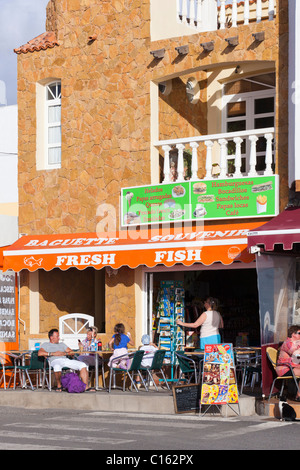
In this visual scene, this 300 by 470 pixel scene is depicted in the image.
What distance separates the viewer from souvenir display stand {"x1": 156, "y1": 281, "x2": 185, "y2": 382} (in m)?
18.7

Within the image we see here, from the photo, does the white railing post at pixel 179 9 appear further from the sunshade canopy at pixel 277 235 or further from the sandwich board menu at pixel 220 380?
the sandwich board menu at pixel 220 380

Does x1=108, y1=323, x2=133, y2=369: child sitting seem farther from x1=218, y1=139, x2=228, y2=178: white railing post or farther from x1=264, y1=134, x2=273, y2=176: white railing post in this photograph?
x1=264, y1=134, x2=273, y2=176: white railing post

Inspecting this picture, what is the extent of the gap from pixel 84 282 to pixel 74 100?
4351 millimetres

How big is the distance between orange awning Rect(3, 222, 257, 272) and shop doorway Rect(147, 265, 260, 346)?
1139 millimetres

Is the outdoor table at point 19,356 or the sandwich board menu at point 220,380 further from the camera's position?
the outdoor table at point 19,356

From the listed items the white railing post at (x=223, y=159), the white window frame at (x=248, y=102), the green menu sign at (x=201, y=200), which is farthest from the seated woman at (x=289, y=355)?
the white window frame at (x=248, y=102)

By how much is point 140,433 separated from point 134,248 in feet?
19.3

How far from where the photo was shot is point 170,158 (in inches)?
742

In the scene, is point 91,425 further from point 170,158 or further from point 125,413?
point 170,158

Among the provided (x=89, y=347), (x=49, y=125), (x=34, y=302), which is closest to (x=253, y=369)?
(x=89, y=347)

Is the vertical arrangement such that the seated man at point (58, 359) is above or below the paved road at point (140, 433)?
above

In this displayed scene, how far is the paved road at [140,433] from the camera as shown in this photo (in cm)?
1110

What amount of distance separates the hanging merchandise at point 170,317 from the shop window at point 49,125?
3889 millimetres
